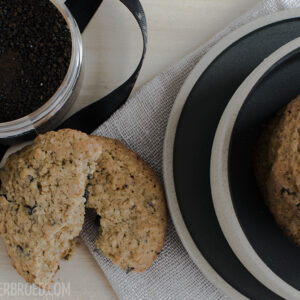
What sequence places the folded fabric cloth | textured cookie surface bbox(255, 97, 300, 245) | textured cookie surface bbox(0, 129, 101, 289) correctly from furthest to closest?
the folded fabric cloth, textured cookie surface bbox(0, 129, 101, 289), textured cookie surface bbox(255, 97, 300, 245)

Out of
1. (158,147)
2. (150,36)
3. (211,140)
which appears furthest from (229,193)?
(150,36)

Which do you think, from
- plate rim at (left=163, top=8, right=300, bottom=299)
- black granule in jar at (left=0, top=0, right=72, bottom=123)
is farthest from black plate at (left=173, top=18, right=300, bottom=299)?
black granule in jar at (left=0, top=0, right=72, bottom=123)

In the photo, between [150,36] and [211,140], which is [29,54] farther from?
[211,140]

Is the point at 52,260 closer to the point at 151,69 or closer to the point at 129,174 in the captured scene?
the point at 129,174

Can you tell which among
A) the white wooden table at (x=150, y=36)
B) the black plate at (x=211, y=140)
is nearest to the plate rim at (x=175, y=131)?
the black plate at (x=211, y=140)

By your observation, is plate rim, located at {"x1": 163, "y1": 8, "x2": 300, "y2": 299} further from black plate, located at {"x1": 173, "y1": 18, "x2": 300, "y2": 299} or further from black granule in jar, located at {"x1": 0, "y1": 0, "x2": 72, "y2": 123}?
black granule in jar, located at {"x1": 0, "y1": 0, "x2": 72, "y2": 123}

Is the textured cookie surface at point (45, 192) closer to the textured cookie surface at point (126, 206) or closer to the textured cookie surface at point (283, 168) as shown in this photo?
the textured cookie surface at point (126, 206)

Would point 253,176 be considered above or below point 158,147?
above
